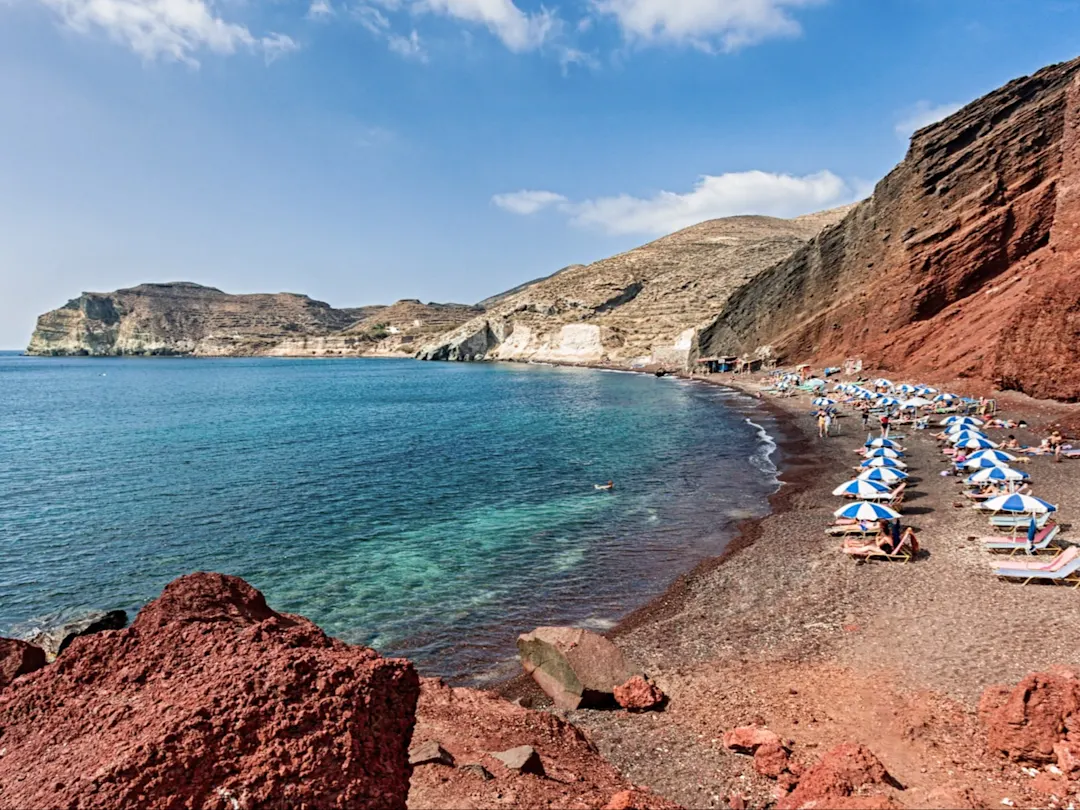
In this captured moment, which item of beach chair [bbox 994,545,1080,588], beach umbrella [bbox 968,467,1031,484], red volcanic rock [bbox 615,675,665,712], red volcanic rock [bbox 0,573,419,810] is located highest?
red volcanic rock [bbox 0,573,419,810]

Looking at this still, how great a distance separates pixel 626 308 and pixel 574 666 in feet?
470

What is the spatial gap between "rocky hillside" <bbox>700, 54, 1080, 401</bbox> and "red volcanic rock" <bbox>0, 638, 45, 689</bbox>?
148 feet

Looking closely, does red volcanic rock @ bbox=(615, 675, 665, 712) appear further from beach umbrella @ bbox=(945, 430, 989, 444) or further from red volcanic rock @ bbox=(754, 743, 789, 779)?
beach umbrella @ bbox=(945, 430, 989, 444)

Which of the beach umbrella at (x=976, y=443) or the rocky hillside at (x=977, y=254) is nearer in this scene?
the beach umbrella at (x=976, y=443)

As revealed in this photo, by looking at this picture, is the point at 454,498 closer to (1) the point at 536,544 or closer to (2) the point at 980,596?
(1) the point at 536,544

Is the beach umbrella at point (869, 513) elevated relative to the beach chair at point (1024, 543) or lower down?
elevated

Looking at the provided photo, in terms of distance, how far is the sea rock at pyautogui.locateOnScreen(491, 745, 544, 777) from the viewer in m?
7.13

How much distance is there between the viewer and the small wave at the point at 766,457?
34.3 meters

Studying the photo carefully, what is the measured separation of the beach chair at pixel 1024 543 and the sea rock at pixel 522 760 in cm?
1806

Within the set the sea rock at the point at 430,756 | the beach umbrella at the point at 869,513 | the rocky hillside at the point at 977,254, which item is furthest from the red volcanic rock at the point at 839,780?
the rocky hillside at the point at 977,254

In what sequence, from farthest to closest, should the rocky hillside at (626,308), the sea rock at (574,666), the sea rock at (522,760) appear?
the rocky hillside at (626,308), the sea rock at (574,666), the sea rock at (522,760)

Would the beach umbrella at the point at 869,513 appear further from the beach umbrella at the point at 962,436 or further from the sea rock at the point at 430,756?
the sea rock at the point at 430,756

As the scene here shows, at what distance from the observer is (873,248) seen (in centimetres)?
7012

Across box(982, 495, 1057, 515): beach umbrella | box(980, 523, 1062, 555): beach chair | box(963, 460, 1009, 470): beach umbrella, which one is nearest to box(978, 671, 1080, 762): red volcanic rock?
box(980, 523, 1062, 555): beach chair
